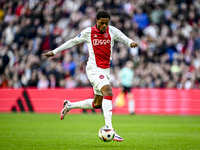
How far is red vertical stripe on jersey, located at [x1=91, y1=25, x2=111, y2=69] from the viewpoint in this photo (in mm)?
8094

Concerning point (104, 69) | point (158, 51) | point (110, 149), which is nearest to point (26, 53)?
point (158, 51)

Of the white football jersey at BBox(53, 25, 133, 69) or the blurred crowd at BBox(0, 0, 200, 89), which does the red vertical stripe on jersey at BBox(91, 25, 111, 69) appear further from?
the blurred crowd at BBox(0, 0, 200, 89)

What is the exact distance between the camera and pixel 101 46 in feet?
26.7

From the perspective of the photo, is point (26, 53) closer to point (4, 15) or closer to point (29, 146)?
point (4, 15)

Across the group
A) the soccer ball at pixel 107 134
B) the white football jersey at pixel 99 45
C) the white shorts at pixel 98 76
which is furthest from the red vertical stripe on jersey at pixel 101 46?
the soccer ball at pixel 107 134

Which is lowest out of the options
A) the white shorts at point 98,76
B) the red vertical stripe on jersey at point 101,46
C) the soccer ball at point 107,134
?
the soccer ball at point 107,134

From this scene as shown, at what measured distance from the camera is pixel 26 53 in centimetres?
2358

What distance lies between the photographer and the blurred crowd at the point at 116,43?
792 inches

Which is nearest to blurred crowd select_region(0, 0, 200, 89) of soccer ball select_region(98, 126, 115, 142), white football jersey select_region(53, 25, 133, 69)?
white football jersey select_region(53, 25, 133, 69)

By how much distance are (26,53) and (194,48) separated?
10.4 m

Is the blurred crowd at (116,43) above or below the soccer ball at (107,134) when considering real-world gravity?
above

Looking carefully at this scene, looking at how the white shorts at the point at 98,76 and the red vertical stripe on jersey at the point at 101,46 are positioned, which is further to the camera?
the red vertical stripe on jersey at the point at 101,46

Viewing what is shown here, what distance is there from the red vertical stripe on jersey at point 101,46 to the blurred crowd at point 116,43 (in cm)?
1188

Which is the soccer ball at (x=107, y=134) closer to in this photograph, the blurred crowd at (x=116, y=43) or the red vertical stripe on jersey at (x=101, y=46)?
the red vertical stripe on jersey at (x=101, y=46)
